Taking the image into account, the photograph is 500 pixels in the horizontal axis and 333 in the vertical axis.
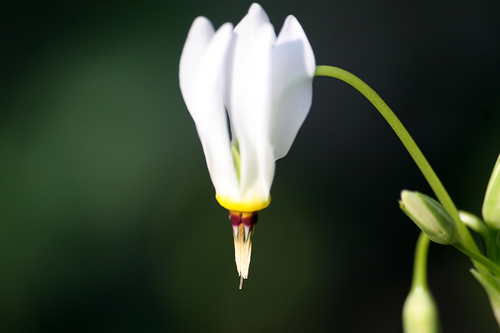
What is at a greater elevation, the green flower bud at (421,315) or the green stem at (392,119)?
the green stem at (392,119)

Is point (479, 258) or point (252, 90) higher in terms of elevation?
point (252, 90)

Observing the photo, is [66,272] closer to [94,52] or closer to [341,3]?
[94,52]

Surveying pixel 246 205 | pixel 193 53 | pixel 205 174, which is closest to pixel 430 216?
pixel 246 205

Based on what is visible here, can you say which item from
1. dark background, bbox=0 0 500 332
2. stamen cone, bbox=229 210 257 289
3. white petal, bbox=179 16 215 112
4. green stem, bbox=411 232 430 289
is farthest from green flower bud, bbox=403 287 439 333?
dark background, bbox=0 0 500 332

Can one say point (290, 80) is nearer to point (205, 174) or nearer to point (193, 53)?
point (193, 53)

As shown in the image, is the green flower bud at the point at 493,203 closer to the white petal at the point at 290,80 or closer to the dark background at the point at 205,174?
the white petal at the point at 290,80

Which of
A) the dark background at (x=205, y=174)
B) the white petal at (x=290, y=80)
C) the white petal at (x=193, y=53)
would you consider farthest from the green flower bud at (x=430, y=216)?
the dark background at (x=205, y=174)
